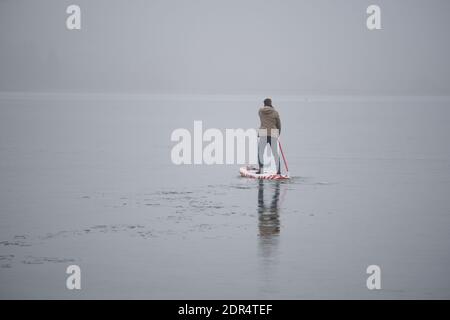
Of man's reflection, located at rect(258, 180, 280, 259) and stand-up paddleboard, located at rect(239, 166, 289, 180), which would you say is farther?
stand-up paddleboard, located at rect(239, 166, 289, 180)

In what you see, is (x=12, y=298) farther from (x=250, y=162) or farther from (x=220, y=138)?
(x=220, y=138)

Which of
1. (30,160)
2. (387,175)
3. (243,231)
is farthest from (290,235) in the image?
(30,160)

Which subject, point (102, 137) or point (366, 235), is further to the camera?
point (102, 137)

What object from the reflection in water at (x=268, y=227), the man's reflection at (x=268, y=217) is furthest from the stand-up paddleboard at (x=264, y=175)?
the reflection in water at (x=268, y=227)

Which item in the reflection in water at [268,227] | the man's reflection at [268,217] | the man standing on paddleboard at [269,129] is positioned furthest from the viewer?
the man standing on paddleboard at [269,129]

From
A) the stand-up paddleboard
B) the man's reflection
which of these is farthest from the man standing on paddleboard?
the man's reflection

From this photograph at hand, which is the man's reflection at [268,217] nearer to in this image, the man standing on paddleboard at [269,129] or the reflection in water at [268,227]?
the reflection in water at [268,227]

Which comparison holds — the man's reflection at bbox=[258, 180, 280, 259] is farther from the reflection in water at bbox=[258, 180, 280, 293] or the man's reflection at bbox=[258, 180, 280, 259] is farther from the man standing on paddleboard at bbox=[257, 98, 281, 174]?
the man standing on paddleboard at bbox=[257, 98, 281, 174]

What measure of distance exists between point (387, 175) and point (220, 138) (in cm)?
1495

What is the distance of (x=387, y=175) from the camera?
22.7 meters

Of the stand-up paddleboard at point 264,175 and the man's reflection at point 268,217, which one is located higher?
the stand-up paddleboard at point 264,175

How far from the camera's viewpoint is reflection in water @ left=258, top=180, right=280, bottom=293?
37.3 ft

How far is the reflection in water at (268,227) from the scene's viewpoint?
11359 millimetres

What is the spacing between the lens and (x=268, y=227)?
14250mm
